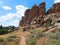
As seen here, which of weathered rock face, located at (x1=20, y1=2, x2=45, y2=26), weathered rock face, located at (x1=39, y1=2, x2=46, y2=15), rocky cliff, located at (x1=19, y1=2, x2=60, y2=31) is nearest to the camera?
rocky cliff, located at (x1=19, y1=2, x2=60, y2=31)

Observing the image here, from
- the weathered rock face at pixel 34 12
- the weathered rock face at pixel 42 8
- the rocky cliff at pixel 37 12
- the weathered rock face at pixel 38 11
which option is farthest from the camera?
the weathered rock face at pixel 34 12

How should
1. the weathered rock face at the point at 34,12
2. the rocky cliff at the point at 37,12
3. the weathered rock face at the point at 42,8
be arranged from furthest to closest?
the weathered rock face at the point at 34,12
the weathered rock face at the point at 42,8
the rocky cliff at the point at 37,12

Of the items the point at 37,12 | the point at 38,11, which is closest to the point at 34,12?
the point at 37,12

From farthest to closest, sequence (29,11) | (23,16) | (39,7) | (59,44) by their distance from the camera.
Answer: (23,16) → (29,11) → (39,7) → (59,44)

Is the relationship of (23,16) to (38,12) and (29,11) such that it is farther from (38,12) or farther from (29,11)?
(38,12)

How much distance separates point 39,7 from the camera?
4759 inches

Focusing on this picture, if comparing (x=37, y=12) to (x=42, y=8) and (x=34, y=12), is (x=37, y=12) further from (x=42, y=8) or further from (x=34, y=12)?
(x=42, y=8)

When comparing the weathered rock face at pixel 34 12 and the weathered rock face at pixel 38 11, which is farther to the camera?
the weathered rock face at pixel 34 12

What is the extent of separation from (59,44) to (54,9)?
90381 mm

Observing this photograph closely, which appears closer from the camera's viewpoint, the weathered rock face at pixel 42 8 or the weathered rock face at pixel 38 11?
the weathered rock face at pixel 38 11

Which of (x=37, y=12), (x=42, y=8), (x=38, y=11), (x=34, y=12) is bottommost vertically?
(x=37, y=12)

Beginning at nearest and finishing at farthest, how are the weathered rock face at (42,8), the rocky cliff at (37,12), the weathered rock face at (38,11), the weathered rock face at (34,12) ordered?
1. the rocky cliff at (37,12)
2. the weathered rock face at (38,11)
3. the weathered rock face at (42,8)
4. the weathered rock face at (34,12)

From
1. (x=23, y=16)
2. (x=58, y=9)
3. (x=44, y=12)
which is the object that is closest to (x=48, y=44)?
(x=58, y=9)

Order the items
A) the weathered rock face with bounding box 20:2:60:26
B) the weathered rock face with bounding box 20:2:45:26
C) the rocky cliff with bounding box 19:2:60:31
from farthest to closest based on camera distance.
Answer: the weathered rock face with bounding box 20:2:45:26 < the weathered rock face with bounding box 20:2:60:26 < the rocky cliff with bounding box 19:2:60:31
